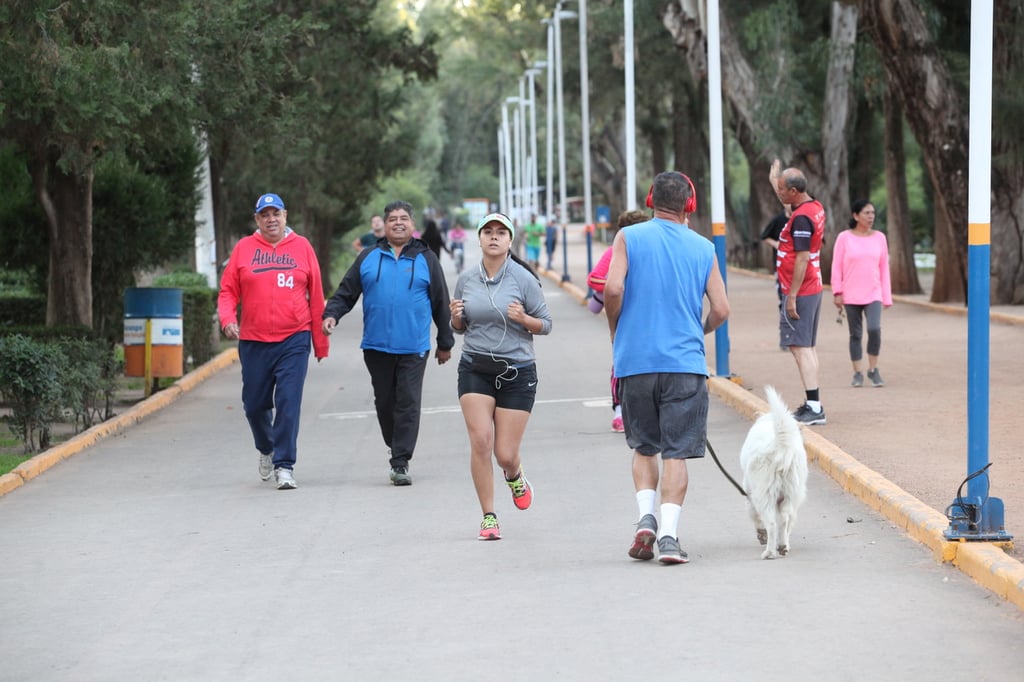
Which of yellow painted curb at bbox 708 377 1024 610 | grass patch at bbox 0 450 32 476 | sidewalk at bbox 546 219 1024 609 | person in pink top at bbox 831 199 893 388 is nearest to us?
yellow painted curb at bbox 708 377 1024 610

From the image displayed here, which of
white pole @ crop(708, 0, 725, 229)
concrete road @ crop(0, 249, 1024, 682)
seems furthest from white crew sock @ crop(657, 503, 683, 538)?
white pole @ crop(708, 0, 725, 229)

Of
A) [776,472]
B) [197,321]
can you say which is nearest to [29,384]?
[776,472]

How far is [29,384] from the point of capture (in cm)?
1301

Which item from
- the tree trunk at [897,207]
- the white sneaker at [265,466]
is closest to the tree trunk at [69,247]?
the white sneaker at [265,466]

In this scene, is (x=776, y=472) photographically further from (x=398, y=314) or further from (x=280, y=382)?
(x=280, y=382)

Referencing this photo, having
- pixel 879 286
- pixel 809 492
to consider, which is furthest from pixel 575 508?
pixel 879 286

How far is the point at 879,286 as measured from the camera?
15688mm

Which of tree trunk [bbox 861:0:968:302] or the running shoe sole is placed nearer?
the running shoe sole

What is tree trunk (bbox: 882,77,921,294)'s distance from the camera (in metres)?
32.4

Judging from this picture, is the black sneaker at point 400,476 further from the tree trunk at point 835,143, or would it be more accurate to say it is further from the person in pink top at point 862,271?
the tree trunk at point 835,143

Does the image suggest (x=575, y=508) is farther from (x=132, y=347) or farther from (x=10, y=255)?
(x=10, y=255)

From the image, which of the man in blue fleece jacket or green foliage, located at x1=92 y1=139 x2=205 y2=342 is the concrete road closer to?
the man in blue fleece jacket

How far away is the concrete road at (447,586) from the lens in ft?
20.9

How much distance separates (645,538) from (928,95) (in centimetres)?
1930
